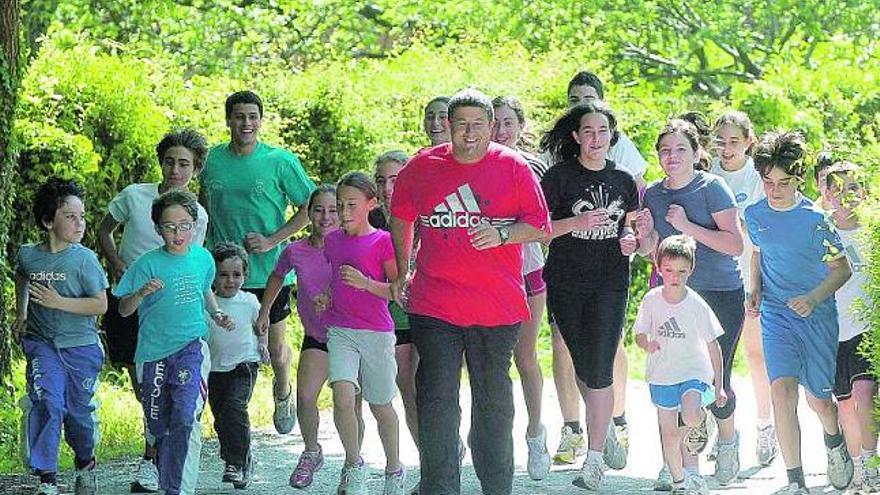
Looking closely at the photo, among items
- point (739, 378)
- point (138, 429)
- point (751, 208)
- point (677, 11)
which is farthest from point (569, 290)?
point (677, 11)

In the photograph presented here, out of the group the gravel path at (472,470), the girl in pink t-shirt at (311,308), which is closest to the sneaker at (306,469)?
the girl in pink t-shirt at (311,308)

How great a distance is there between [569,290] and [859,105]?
11.0 metres

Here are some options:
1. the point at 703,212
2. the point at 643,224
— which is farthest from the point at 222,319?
the point at 703,212

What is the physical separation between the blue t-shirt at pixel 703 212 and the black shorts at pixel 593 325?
18.3 inches

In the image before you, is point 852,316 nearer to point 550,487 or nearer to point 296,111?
point 550,487

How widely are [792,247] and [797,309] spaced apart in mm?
331

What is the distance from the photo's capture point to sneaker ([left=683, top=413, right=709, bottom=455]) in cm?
948

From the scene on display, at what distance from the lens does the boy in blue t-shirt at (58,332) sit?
371 inches

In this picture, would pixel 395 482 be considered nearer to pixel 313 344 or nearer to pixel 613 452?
pixel 313 344

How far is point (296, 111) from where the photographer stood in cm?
1569

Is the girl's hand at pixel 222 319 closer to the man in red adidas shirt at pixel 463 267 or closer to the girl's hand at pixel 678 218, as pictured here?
the man in red adidas shirt at pixel 463 267

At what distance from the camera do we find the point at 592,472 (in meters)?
9.88

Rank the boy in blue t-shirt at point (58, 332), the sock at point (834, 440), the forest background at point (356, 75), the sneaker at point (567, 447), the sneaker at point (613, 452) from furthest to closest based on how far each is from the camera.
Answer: the forest background at point (356, 75)
the sneaker at point (567, 447)
the sneaker at point (613, 452)
the sock at point (834, 440)
the boy in blue t-shirt at point (58, 332)

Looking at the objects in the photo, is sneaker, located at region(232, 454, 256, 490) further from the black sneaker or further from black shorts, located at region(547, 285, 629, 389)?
black shorts, located at region(547, 285, 629, 389)
